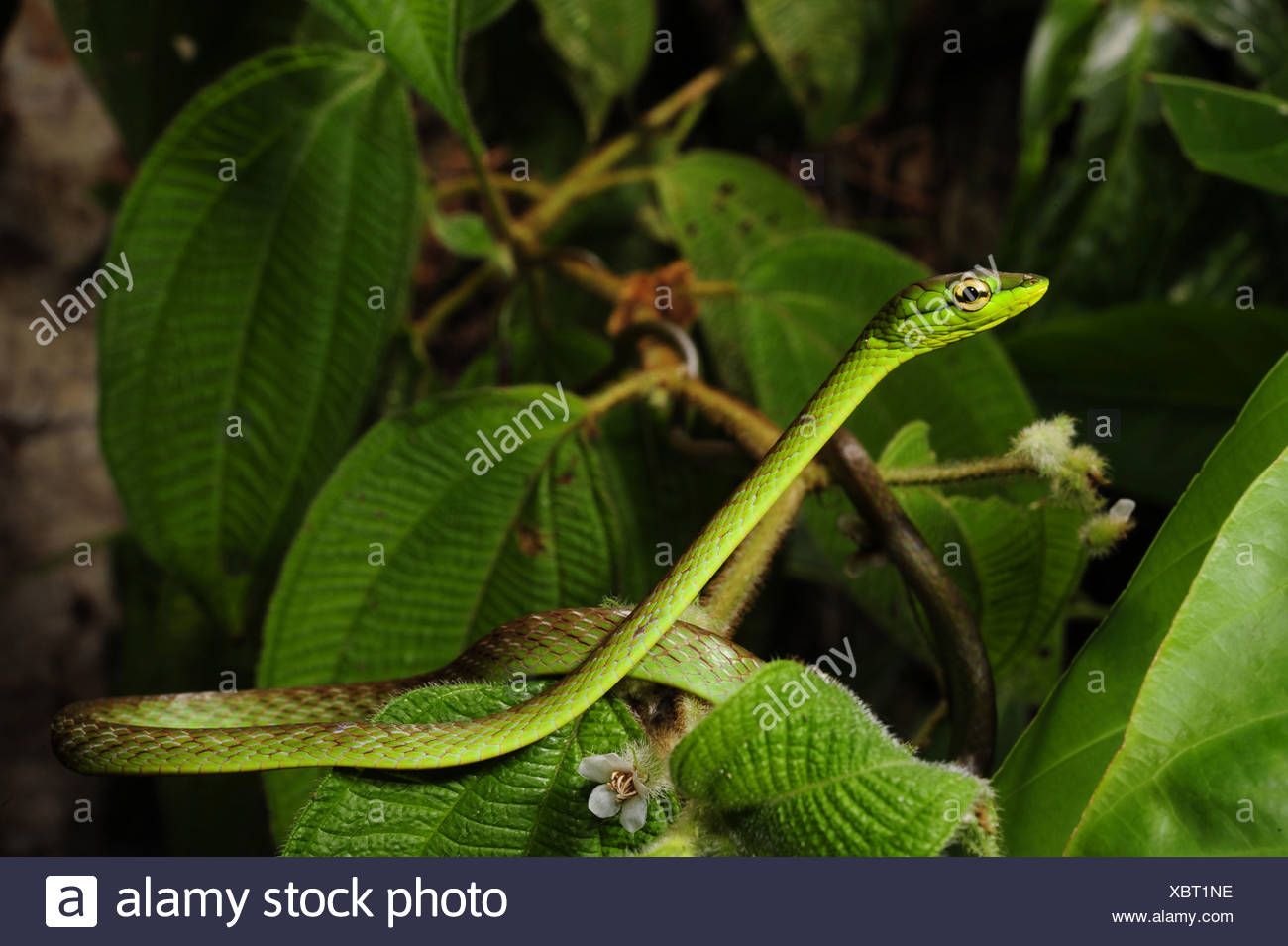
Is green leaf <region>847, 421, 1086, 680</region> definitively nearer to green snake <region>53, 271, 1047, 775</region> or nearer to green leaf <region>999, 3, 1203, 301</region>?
green snake <region>53, 271, 1047, 775</region>

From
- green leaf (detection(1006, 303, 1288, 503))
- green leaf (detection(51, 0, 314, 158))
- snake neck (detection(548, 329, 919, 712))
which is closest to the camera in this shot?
snake neck (detection(548, 329, 919, 712))

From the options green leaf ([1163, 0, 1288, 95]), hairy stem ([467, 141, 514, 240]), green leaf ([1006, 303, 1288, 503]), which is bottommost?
green leaf ([1006, 303, 1288, 503])

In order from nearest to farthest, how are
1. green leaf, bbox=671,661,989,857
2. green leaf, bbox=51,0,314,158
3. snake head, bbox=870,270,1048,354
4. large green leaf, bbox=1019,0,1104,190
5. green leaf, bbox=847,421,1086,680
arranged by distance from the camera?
1. green leaf, bbox=671,661,989,857
2. snake head, bbox=870,270,1048,354
3. green leaf, bbox=847,421,1086,680
4. green leaf, bbox=51,0,314,158
5. large green leaf, bbox=1019,0,1104,190

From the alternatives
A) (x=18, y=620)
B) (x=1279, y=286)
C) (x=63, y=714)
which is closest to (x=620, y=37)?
(x=1279, y=286)

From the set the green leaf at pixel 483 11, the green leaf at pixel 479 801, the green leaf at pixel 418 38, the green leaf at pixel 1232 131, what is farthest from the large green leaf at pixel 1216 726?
the green leaf at pixel 483 11

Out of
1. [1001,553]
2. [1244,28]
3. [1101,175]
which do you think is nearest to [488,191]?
[1001,553]

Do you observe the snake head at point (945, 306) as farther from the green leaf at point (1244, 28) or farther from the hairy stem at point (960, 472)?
the green leaf at point (1244, 28)

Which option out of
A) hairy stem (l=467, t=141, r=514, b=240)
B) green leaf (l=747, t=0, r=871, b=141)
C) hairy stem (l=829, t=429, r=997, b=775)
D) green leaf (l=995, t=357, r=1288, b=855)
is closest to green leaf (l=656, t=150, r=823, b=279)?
green leaf (l=747, t=0, r=871, b=141)
